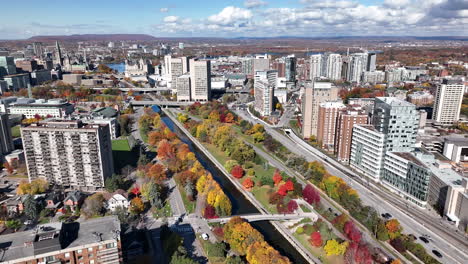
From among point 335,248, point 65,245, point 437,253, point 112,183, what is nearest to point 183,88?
point 112,183

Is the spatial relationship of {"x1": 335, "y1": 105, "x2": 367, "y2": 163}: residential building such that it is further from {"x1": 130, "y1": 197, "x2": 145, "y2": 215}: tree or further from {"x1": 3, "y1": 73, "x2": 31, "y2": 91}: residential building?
{"x1": 3, "y1": 73, "x2": 31, "y2": 91}: residential building

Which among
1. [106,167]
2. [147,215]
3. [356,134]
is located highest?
[356,134]

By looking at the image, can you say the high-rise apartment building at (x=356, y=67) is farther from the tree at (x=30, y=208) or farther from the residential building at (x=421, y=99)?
the tree at (x=30, y=208)

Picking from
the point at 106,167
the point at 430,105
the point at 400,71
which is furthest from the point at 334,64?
the point at 106,167

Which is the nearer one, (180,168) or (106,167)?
(106,167)

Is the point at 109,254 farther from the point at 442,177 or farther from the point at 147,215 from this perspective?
the point at 442,177

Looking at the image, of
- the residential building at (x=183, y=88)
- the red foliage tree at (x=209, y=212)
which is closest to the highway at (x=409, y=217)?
the red foliage tree at (x=209, y=212)
